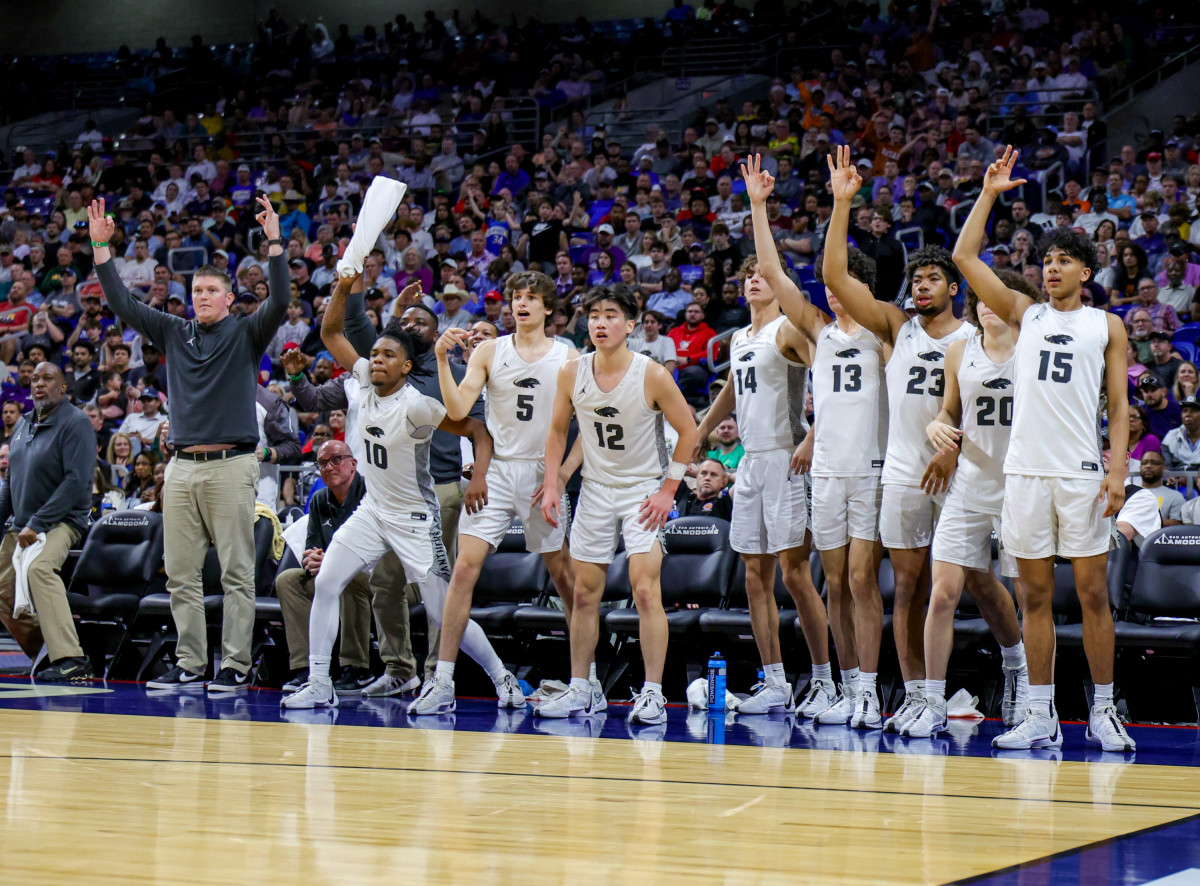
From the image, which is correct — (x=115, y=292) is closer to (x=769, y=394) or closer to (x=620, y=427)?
(x=620, y=427)

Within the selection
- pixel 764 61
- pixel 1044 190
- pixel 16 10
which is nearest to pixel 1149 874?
pixel 1044 190

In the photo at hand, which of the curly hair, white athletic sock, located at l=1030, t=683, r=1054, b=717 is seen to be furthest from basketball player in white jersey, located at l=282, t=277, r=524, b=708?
the curly hair

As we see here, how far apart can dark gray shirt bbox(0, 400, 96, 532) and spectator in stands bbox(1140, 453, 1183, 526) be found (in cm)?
624

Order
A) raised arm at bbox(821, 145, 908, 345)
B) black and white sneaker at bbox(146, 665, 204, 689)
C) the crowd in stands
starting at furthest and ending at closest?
the crowd in stands
black and white sneaker at bbox(146, 665, 204, 689)
raised arm at bbox(821, 145, 908, 345)

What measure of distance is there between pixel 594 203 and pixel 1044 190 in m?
5.00

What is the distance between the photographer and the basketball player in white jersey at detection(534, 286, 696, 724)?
6531mm

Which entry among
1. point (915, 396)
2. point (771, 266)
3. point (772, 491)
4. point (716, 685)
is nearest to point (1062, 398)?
point (915, 396)

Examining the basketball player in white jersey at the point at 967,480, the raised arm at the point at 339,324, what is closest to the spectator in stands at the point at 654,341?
the raised arm at the point at 339,324

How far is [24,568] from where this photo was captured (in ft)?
27.5

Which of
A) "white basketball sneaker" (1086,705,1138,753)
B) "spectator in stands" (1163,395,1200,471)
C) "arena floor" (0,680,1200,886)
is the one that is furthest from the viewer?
"spectator in stands" (1163,395,1200,471)

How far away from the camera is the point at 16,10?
26.0 meters

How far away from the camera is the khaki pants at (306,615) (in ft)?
25.9

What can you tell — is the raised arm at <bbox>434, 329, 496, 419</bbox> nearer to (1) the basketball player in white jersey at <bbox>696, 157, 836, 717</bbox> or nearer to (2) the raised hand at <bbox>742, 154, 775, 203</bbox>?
(1) the basketball player in white jersey at <bbox>696, 157, 836, 717</bbox>

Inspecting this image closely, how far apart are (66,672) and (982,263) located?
564cm
